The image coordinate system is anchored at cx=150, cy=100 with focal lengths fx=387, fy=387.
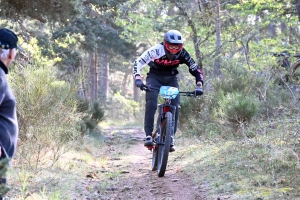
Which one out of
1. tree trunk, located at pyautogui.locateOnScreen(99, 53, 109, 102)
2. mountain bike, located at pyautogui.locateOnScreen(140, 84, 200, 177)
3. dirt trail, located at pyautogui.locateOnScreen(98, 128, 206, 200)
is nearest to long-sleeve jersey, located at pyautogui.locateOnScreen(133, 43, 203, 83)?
mountain bike, located at pyautogui.locateOnScreen(140, 84, 200, 177)

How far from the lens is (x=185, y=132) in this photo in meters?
9.55

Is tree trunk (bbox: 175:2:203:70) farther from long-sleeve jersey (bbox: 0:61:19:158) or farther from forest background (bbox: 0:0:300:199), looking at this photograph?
long-sleeve jersey (bbox: 0:61:19:158)

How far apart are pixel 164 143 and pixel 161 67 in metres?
1.19

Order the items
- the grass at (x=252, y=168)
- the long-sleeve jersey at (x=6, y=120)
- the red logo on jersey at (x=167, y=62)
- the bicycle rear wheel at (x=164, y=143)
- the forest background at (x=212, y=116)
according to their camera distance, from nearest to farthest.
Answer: the long-sleeve jersey at (x=6, y=120) → the grass at (x=252, y=168) → the forest background at (x=212, y=116) → the bicycle rear wheel at (x=164, y=143) → the red logo on jersey at (x=167, y=62)

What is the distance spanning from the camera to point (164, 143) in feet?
18.0

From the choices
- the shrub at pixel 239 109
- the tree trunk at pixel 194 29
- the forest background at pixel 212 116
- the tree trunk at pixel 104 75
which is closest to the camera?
the forest background at pixel 212 116

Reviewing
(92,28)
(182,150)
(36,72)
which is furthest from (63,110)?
(92,28)

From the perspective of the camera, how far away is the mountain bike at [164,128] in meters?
5.45

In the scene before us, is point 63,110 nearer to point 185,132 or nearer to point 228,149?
point 228,149

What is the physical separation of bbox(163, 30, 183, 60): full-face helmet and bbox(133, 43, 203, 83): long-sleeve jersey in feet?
0.38

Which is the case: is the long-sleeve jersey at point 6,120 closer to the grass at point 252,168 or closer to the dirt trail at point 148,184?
the dirt trail at point 148,184

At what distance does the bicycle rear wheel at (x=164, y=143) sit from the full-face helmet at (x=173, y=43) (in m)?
0.89

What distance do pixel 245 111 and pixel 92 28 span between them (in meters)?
11.4

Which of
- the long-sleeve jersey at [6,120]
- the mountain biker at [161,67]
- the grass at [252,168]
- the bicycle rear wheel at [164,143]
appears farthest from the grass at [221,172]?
the mountain biker at [161,67]
